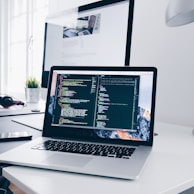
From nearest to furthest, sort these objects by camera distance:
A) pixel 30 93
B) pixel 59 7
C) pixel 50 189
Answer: pixel 50 189 → pixel 30 93 → pixel 59 7

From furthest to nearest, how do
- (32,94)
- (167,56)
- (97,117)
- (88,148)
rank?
(32,94)
(167,56)
(97,117)
(88,148)

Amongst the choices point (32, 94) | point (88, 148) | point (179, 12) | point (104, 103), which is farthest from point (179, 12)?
point (32, 94)

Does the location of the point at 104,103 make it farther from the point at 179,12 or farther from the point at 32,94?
the point at 32,94

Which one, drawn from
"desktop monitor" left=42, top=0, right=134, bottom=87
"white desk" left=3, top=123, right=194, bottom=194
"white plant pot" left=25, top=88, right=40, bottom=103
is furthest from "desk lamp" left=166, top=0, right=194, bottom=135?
"white plant pot" left=25, top=88, right=40, bottom=103

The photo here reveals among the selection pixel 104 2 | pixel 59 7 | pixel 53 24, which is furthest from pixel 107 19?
pixel 59 7

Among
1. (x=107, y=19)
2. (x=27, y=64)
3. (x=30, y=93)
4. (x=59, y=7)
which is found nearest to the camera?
(x=107, y=19)

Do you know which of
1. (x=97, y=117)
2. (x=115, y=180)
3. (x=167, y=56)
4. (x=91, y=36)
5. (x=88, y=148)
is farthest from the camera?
(x=167, y=56)

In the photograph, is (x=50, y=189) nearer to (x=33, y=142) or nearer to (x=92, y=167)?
(x=92, y=167)

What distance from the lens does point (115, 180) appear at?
0.44 metres

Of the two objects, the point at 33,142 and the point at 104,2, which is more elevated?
the point at 104,2

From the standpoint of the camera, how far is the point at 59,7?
5.60 ft

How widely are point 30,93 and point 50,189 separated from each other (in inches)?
44.1

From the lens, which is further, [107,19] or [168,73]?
[168,73]

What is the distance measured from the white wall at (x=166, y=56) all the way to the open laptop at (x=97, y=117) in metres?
0.36
